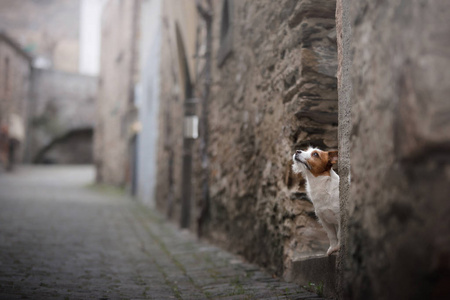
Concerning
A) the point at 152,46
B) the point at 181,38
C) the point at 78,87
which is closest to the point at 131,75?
the point at 152,46

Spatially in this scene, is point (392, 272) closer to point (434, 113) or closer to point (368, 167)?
point (368, 167)

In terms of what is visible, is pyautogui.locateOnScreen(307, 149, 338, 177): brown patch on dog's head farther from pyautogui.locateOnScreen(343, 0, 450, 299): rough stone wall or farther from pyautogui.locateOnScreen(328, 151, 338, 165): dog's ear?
pyautogui.locateOnScreen(343, 0, 450, 299): rough stone wall

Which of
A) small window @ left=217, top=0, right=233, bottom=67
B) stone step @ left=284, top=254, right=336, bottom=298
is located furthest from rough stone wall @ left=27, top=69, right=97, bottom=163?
stone step @ left=284, top=254, right=336, bottom=298

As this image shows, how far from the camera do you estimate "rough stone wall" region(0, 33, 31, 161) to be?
A: 24688 millimetres

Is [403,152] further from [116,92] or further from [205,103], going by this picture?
[116,92]

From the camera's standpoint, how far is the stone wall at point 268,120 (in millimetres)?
3578

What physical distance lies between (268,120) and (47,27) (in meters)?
37.3

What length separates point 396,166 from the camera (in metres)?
1.70

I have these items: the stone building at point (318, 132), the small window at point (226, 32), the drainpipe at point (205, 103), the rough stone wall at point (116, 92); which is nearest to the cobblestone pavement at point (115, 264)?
the stone building at point (318, 132)

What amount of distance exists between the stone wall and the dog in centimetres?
45

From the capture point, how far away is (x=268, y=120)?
4297 mm

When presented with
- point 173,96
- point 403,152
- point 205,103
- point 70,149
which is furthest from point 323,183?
point 70,149

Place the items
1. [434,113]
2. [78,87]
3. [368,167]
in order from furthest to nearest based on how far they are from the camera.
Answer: [78,87]
[368,167]
[434,113]

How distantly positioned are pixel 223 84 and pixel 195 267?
228 cm
